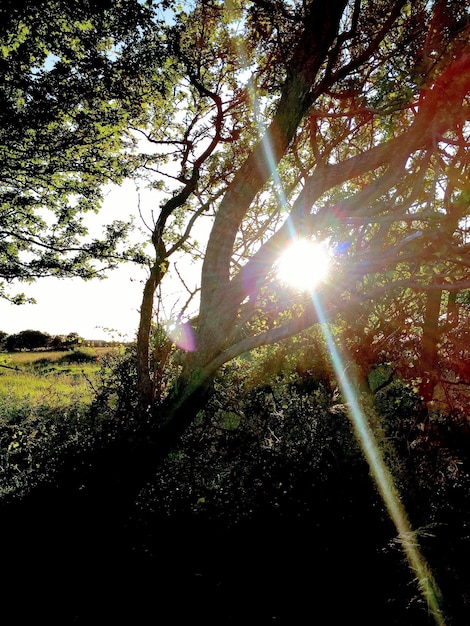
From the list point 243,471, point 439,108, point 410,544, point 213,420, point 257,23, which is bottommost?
point 410,544

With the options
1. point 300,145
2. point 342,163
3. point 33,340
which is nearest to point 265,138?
point 342,163

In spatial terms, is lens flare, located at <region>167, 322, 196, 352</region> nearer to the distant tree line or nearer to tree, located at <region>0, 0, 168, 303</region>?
tree, located at <region>0, 0, 168, 303</region>

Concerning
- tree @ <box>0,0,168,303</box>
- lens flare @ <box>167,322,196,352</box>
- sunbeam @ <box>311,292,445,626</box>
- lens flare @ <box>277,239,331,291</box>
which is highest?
tree @ <box>0,0,168,303</box>

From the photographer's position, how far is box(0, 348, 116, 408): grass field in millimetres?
11430

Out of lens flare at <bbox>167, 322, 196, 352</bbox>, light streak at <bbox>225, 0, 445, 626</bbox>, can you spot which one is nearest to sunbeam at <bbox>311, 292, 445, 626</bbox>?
light streak at <bbox>225, 0, 445, 626</bbox>

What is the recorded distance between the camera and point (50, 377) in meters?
20.5

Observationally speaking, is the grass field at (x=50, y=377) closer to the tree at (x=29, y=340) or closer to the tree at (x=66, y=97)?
the tree at (x=29, y=340)

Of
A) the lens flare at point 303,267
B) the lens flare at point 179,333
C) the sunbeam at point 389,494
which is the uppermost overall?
the lens flare at point 303,267

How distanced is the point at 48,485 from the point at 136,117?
8.35 metres

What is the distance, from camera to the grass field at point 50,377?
11430 mm

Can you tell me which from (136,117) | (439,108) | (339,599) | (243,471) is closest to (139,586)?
(243,471)

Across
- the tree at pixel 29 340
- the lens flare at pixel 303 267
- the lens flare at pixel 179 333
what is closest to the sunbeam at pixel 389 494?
the lens flare at pixel 303 267

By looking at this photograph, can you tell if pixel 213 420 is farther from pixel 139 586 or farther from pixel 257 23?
pixel 257 23

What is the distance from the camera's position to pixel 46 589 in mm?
3730
